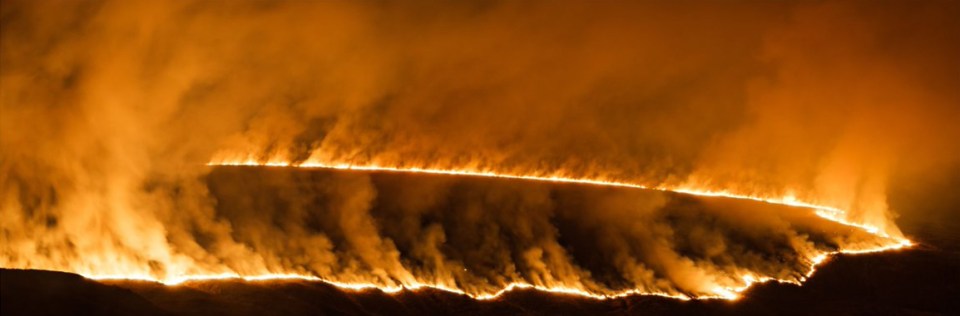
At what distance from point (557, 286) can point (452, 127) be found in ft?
11.1

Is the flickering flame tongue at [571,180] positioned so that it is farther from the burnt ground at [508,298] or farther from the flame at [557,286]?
the burnt ground at [508,298]

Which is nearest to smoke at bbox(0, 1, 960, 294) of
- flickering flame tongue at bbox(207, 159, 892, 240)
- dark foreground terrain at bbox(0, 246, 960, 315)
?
flickering flame tongue at bbox(207, 159, 892, 240)

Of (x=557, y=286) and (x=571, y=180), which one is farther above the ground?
(x=571, y=180)

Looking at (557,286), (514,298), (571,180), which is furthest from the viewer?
(571,180)

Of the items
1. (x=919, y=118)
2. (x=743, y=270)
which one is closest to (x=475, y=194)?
(x=743, y=270)

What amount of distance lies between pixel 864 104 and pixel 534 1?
638cm

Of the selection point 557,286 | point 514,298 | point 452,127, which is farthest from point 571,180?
point 514,298

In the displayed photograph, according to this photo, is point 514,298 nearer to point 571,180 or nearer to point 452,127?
point 571,180

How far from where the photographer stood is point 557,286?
9.69 metres

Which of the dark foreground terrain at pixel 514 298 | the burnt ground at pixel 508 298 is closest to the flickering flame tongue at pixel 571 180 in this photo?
the burnt ground at pixel 508 298

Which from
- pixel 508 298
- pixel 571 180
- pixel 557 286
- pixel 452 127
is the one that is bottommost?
pixel 508 298

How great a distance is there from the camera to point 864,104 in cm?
1293

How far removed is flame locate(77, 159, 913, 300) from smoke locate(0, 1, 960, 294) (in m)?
0.14

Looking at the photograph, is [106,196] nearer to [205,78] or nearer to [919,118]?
[205,78]
